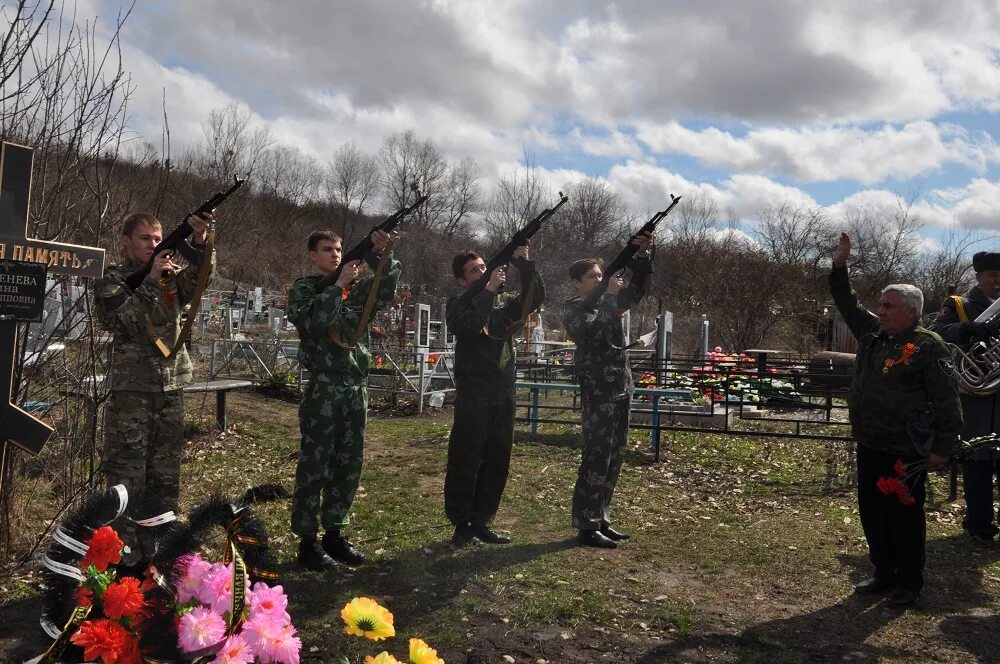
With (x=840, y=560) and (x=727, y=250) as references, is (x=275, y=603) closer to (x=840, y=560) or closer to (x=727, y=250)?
(x=840, y=560)

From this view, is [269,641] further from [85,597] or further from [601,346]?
[601,346]

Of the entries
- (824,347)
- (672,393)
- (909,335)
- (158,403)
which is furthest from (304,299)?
(824,347)

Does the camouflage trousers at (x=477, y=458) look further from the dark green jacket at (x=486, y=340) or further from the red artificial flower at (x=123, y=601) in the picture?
the red artificial flower at (x=123, y=601)

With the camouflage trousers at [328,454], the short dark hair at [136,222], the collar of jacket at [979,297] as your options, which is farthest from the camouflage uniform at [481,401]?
the collar of jacket at [979,297]

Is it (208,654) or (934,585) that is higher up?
(208,654)

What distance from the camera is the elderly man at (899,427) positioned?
174 inches

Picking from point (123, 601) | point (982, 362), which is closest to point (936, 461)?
point (982, 362)

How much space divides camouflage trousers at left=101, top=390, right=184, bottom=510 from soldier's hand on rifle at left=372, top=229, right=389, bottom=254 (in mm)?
1443

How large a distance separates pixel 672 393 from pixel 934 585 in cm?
471

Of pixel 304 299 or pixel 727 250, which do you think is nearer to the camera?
pixel 304 299

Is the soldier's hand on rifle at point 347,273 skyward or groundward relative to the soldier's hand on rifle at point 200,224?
groundward

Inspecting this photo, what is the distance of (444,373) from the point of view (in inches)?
583

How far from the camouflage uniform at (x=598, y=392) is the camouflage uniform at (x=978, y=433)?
2.45 m

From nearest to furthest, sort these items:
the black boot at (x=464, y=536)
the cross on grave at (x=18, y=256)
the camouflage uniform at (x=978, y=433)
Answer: the cross on grave at (x=18, y=256), the black boot at (x=464, y=536), the camouflage uniform at (x=978, y=433)
